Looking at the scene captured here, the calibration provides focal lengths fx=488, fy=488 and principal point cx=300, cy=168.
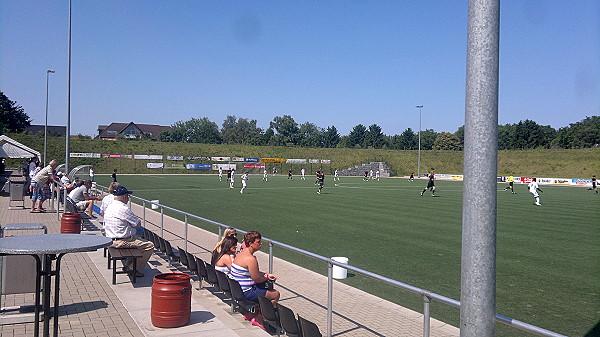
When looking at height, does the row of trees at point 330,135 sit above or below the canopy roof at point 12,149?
above

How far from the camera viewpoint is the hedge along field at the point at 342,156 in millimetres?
76812

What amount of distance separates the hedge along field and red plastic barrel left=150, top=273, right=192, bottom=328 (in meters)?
72.4

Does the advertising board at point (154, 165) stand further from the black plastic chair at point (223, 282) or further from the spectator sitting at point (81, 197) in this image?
the black plastic chair at point (223, 282)

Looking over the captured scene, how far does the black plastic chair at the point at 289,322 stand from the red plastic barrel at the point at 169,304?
148 centimetres

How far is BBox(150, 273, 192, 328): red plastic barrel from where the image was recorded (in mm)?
6242

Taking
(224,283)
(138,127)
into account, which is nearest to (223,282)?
(224,283)

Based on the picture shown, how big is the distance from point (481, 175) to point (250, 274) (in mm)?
4514

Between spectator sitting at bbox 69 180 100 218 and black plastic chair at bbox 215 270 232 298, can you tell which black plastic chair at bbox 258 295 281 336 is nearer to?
black plastic chair at bbox 215 270 232 298

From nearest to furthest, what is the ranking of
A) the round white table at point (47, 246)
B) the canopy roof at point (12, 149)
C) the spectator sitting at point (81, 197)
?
the round white table at point (47, 246)
the spectator sitting at point (81, 197)
the canopy roof at point (12, 149)

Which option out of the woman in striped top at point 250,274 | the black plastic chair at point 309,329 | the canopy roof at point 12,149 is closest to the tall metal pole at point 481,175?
the black plastic chair at point 309,329

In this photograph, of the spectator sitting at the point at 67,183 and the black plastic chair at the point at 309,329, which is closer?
the black plastic chair at the point at 309,329

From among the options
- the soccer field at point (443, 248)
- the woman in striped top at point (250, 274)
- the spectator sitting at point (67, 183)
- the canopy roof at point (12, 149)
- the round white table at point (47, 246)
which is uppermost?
the canopy roof at point (12, 149)

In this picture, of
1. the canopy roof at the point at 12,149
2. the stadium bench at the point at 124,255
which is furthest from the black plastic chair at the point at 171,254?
the canopy roof at the point at 12,149

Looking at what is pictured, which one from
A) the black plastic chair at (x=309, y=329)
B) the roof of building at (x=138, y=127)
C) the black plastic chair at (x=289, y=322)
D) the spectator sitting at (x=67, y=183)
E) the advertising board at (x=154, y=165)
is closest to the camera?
the black plastic chair at (x=309, y=329)
